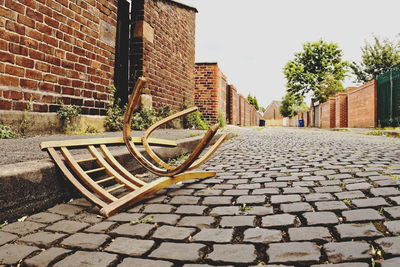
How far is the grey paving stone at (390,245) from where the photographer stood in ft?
3.79

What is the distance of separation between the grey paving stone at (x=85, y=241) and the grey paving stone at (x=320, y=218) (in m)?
1.01

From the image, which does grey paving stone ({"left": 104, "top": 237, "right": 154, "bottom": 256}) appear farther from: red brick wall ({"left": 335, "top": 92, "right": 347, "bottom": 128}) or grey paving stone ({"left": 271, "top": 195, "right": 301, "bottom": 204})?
red brick wall ({"left": 335, "top": 92, "right": 347, "bottom": 128})

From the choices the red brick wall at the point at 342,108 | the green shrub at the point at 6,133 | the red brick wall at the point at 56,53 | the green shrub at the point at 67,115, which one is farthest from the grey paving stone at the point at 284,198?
the red brick wall at the point at 342,108

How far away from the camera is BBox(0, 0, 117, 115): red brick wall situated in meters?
3.61

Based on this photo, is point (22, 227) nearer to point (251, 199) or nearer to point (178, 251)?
point (178, 251)

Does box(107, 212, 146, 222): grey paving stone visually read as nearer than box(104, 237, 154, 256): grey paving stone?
No

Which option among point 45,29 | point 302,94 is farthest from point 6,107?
point 302,94

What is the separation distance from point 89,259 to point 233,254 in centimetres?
57

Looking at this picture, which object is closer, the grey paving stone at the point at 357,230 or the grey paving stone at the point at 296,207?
the grey paving stone at the point at 357,230

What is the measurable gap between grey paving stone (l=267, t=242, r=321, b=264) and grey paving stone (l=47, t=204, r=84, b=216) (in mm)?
1165

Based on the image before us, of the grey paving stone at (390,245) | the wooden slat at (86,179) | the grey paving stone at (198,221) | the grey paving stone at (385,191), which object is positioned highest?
the wooden slat at (86,179)

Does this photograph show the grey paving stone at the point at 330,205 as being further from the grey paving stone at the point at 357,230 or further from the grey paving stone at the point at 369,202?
the grey paving stone at the point at 357,230

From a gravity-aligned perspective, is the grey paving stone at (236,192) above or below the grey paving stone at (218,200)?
above

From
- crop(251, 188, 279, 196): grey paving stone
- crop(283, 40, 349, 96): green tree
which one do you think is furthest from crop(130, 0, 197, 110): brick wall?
crop(283, 40, 349, 96): green tree
